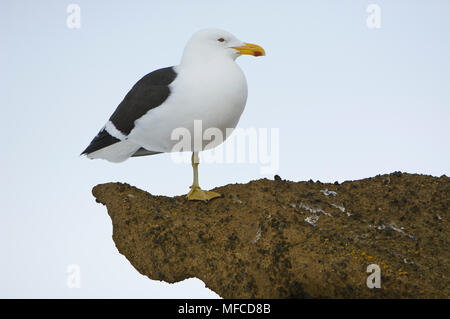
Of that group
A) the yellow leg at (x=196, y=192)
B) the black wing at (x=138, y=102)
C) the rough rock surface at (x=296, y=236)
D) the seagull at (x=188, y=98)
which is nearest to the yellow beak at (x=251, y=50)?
the seagull at (x=188, y=98)

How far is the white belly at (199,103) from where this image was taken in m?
5.13

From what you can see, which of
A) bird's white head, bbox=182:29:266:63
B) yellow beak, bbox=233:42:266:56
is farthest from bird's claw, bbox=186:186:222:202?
yellow beak, bbox=233:42:266:56

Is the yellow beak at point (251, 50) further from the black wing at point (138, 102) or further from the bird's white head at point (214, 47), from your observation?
the black wing at point (138, 102)

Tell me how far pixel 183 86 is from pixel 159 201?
55.7 inches

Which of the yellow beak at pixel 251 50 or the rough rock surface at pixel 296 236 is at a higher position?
the yellow beak at pixel 251 50

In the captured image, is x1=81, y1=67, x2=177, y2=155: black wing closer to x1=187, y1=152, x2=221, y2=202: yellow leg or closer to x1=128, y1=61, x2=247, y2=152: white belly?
x1=128, y1=61, x2=247, y2=152: white belly

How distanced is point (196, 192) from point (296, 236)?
1.53 meters

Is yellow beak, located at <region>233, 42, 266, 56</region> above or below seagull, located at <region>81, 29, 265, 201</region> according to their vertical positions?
above

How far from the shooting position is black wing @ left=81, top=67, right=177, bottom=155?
5.31m

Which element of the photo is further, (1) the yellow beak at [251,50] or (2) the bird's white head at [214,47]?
(1) the yellow beak at [251,50]

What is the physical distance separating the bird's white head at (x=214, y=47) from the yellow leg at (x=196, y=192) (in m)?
1.06

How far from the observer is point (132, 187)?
6.19m
